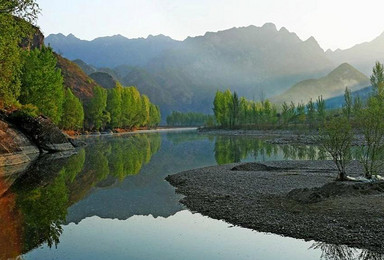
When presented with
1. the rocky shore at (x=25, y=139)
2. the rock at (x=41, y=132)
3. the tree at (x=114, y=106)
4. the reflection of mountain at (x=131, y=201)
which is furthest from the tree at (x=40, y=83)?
the tree at (x=114, y=106)

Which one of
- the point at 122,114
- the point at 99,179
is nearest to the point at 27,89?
the point at 99,179

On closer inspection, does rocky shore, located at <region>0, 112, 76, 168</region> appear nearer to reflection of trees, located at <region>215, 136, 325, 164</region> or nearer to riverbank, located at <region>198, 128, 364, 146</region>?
reflection of trees, located at <region>215, 136, 325, 164</region>

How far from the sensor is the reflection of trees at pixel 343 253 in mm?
10992

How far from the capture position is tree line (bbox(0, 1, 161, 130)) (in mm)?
28312

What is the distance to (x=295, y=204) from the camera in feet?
56.0

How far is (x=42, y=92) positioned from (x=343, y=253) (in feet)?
206

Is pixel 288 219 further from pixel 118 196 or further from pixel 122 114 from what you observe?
pixel 122 114

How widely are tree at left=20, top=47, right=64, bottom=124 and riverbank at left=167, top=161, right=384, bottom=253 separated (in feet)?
151

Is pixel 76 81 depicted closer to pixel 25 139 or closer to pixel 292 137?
pixel 292 137

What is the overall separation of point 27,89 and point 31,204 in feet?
159

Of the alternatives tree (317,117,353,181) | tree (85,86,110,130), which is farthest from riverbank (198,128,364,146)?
tree (85,86,110,130)

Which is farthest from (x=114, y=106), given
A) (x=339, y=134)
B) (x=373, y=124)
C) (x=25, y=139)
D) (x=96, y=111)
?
(x=373, y=124)

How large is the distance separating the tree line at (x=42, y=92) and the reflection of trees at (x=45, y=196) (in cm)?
1017

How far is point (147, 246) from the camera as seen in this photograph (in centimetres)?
1320
